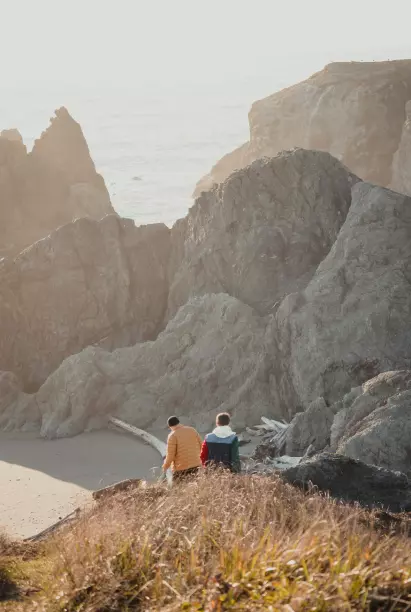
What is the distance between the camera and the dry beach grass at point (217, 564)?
450cm

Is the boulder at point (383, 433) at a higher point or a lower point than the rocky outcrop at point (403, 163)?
lower

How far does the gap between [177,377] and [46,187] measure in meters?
23.8

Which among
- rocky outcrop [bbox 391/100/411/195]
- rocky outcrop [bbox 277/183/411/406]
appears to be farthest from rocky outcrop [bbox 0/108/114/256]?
rocky outcrop [bbox 277/183/411/406]

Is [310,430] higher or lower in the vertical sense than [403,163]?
lower

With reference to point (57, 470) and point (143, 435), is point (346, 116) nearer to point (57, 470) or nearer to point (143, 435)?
point (143, 435)

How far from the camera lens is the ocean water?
6831 centimetres

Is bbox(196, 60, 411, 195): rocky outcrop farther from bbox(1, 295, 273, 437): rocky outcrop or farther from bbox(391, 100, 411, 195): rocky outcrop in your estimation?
bbox(1, 295, 273, 437): rocky outcrop

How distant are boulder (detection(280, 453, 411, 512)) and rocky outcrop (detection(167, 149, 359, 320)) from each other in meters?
14.1

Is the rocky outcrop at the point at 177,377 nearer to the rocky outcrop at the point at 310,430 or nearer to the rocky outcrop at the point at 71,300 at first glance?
the rocky outcrop at the point at 71,300

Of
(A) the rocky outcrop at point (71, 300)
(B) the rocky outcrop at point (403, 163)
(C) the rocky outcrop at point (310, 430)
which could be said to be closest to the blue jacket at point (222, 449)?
(C) the rocky outcrop at point (310, 430)

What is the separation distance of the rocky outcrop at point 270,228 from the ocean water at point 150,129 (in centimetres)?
3091

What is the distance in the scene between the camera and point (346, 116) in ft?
160

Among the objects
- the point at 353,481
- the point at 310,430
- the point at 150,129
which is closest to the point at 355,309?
the point at 310,430

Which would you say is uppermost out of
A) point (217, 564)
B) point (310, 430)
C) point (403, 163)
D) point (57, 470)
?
point (403, 163)
